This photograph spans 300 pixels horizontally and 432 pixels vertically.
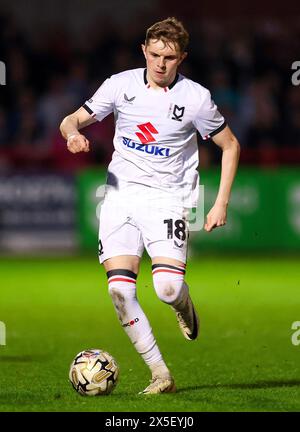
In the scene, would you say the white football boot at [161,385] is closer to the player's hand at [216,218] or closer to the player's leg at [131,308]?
the player's leg at [131,308]

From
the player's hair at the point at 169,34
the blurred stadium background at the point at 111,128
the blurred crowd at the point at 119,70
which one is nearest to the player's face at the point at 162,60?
the player's hair at the point at 169,34

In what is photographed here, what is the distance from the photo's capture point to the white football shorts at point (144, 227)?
7.76 metres

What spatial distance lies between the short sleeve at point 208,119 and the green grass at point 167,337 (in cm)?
168

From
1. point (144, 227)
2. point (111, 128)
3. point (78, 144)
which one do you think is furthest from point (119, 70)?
point (78, 144)

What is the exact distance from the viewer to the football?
Result: 297 inches

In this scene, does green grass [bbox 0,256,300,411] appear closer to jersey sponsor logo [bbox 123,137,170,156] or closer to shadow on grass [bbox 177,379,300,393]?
shadow on grass [bbox 177,379,300,393]

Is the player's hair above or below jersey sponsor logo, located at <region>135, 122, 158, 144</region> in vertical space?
above

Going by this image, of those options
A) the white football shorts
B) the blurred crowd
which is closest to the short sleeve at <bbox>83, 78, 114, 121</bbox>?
the white football shorts

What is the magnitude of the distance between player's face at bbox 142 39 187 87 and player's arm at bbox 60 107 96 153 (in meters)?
0.53

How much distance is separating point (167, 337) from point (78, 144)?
12.7 ft

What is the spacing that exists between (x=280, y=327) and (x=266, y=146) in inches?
336

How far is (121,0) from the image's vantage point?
22.3 meters
